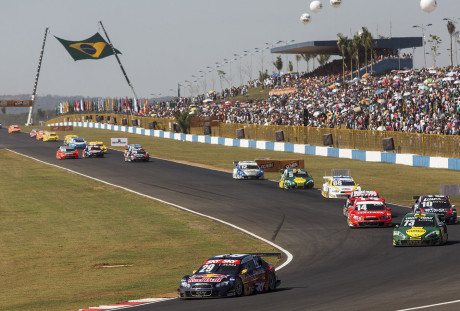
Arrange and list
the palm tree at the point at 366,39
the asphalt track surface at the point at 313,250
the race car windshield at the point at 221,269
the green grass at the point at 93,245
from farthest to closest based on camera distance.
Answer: the palm tree at the point at 366,39, the green grass at the point at 93,245, the race car windshield at the point at 221,269, the asphalt track surface at the point at 313,250

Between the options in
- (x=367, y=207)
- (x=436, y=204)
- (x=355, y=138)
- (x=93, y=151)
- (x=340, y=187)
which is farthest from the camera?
(x=93, y=151)

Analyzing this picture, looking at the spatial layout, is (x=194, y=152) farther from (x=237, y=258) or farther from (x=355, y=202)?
(x=237, y=258)

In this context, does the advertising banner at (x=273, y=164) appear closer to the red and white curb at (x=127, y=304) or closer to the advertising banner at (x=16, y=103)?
the red and white curb at (x=127, y=304)

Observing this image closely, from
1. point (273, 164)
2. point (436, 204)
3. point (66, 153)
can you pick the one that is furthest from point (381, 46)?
point (436, 204)

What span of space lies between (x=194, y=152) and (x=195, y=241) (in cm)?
5191

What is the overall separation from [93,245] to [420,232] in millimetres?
13157

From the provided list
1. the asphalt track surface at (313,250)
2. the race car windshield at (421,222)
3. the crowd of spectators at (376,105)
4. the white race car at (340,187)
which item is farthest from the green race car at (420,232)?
the crowd of spectators at (376,105)

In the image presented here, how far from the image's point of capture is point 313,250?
1197 inches

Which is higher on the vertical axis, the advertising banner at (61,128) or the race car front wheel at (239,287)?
the advertising banner at (61,128)

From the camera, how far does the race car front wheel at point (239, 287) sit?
2078cm

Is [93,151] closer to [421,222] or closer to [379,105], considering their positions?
[379,105]

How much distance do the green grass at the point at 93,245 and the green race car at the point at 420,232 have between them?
5003 millimetres

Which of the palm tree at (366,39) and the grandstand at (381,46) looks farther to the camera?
the grandstand at (381,46)

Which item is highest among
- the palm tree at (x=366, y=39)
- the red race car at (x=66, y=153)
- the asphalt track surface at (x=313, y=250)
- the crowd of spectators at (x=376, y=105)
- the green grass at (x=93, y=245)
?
the palm tree at (x=366, y=39)
